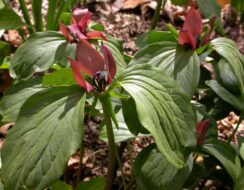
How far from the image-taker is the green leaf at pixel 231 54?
980 millimetres

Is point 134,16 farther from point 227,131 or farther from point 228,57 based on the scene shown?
point 228,57

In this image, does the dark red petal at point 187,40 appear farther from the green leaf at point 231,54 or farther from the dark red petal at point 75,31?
the dark red petal at point 75,31

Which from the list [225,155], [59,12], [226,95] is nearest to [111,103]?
[225,155]

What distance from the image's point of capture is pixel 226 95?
1167 mm

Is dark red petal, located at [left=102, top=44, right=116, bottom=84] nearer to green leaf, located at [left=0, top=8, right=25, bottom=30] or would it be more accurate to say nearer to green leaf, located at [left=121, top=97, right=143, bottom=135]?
green leaf, located at [left=121, top=97, right=143, bottom=135]

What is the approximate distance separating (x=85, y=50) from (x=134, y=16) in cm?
132

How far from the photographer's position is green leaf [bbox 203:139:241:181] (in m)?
0.98

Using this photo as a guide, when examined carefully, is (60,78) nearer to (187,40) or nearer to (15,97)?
(15,97)

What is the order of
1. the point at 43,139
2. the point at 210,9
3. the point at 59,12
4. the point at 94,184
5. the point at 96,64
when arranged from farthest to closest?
the point at 59,12 → the point at 210,9 → the point at 94,184 → the point at 96,64 → the point at 43,139

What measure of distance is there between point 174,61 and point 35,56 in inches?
12.0

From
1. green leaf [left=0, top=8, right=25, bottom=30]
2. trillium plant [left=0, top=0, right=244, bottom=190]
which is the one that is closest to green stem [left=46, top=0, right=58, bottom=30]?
green leaf [left=0, top=8, right=25, bottom=30]

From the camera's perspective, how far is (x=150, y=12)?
219cm

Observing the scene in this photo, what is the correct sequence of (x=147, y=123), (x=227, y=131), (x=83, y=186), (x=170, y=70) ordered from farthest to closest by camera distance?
(x=227, y=131) < (x=83, y=186) < (x=170, y=70) < (x=147, y=123)

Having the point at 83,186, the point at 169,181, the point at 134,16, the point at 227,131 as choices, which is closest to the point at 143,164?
the point at 169,181
